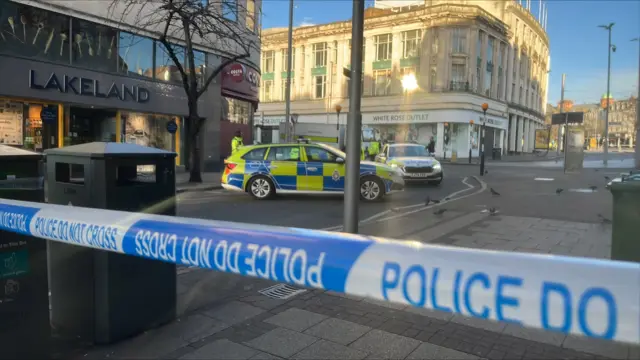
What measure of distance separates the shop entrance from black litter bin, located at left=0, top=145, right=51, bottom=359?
13.7 m

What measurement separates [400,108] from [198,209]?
38.3 m

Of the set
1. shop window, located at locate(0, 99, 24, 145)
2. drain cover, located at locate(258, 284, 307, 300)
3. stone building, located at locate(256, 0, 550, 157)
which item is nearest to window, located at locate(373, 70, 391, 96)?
stone building, located at locate(256, 0, 550, 157)

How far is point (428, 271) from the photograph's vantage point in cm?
138

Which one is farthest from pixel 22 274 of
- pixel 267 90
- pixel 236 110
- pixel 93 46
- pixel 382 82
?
pixel 267 90

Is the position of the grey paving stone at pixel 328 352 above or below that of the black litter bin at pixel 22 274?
below

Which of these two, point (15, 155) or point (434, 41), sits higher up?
point (434, 41)

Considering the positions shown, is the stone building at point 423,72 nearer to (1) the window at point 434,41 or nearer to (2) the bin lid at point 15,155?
(1) the window at point 434,41

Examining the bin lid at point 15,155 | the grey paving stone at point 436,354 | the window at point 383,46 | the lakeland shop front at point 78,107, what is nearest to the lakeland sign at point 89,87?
the lakeland shop front at point 78,107

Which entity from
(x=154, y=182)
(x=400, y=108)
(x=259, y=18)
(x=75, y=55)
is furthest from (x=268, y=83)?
(x=154, y=182)

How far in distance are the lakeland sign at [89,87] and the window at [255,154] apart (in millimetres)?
6839

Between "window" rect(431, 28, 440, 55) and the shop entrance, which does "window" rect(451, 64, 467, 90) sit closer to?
"window" rect(431, 28, 440, 55)

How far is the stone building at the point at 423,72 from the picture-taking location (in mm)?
43094

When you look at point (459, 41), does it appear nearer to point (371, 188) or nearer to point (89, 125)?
point (89, 125)

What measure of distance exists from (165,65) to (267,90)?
3930 cm
